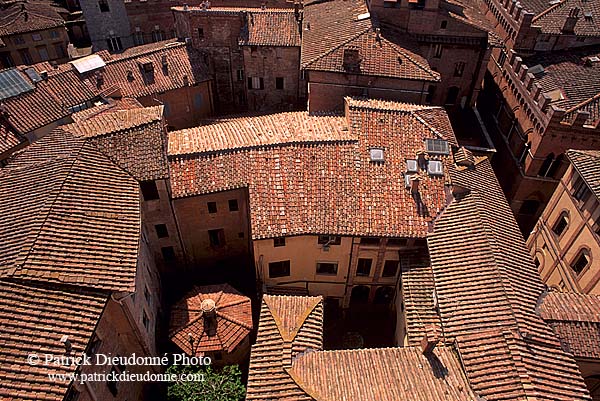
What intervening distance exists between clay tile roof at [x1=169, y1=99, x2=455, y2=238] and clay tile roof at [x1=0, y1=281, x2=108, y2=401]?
11211 mm

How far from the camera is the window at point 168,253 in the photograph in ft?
111

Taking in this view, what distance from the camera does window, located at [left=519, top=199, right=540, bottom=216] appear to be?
39.9 meters

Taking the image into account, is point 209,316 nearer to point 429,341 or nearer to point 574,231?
point 429,341

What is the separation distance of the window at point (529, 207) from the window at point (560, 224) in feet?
25.4

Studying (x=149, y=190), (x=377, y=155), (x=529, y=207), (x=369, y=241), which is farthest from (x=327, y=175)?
(x=529, y=207)

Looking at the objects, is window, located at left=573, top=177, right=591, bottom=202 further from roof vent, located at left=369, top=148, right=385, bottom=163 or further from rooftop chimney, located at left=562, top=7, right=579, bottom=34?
rooftop chimney, located at left=562, top=7, right=579, bottom=34

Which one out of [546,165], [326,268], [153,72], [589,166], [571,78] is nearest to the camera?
[589,166]

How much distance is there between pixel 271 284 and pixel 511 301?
16.5 metres

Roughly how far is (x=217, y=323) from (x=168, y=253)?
8174mm

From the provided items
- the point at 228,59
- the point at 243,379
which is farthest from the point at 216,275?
the point at 228,59

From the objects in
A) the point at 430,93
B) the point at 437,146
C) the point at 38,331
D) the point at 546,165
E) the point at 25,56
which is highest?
the point at 437,146

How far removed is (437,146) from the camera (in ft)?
106

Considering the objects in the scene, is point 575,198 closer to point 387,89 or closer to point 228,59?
point 387,89

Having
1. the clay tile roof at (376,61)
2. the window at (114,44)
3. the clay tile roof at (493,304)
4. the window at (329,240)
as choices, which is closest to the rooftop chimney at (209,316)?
the window at (329,240)
